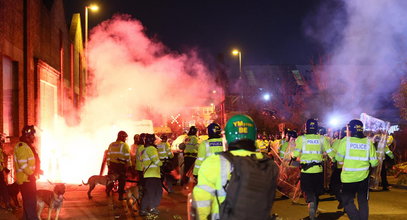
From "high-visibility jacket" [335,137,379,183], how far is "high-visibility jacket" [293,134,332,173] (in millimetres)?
1153

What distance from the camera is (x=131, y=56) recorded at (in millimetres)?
23297

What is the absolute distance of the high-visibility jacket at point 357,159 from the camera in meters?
7.07

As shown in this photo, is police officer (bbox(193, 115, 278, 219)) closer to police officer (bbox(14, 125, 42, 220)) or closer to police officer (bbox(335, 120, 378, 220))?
police officer (bbox(335, 120, 378, 220))

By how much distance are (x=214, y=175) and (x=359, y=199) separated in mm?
4464

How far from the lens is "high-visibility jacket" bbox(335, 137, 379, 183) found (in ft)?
23.2

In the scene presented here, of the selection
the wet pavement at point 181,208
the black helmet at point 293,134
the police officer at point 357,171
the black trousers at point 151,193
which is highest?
the black helmet at point 293,134

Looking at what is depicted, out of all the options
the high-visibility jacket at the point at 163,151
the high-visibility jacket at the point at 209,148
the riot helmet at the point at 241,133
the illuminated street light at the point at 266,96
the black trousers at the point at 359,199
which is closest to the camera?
the riot helmet at the point at 241,133

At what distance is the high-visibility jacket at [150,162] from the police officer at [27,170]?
236cm

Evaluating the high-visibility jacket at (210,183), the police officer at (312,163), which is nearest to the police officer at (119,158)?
the police officer at (312,163)

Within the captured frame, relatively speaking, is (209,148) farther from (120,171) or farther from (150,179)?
(120,171)

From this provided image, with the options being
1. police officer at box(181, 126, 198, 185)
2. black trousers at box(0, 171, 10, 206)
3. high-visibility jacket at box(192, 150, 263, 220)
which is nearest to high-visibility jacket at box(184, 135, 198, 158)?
police officer at box(181, 126, 198, 185)

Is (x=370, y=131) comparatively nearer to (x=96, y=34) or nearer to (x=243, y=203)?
(x=243, y=203)

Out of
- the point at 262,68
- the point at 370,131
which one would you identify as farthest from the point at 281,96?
the point at 370,131

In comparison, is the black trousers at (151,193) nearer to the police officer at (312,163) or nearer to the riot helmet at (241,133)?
the police officer at (312,163)
